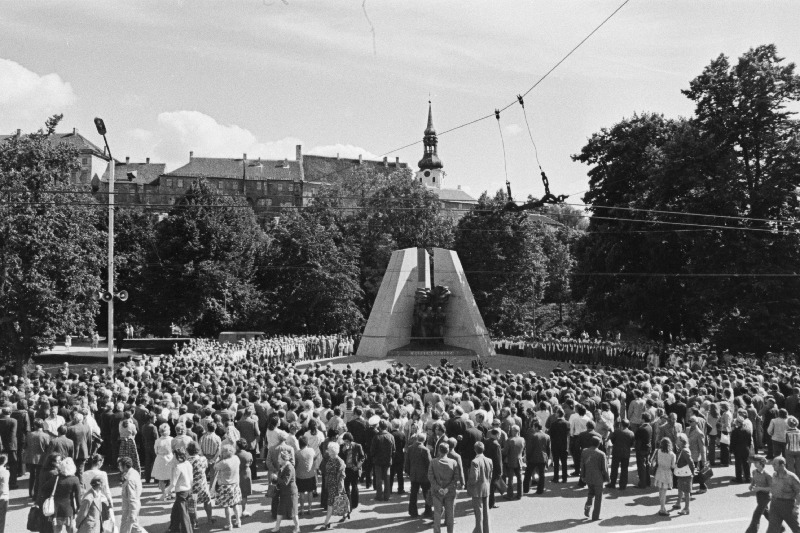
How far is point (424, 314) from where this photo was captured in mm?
35969

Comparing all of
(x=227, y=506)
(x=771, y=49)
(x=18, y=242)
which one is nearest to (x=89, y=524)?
(x=227, y=506)

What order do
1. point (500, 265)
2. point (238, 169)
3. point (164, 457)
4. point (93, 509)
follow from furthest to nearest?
point (238, 169) → point (500, 265) → point (164, 457) → point (93, 509)

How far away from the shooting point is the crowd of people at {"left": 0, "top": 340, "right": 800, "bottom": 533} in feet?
33.2

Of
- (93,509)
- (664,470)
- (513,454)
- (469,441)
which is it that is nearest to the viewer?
(93,509)

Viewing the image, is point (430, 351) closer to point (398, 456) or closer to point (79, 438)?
point (398, 456)

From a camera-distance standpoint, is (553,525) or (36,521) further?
(553,525)

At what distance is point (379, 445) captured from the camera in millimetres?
12195

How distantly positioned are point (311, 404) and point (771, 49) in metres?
27.9

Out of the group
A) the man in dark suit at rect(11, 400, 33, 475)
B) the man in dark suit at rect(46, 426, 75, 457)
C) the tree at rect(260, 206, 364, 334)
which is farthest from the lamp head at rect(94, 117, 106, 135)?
the tree at rect(260, 206, 364, 334)

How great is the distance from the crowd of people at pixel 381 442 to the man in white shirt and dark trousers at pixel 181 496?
19 millimetres

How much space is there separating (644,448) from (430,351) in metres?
22.5

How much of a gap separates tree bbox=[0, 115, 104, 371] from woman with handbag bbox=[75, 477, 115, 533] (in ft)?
74.0

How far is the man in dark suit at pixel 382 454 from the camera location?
1221 centimetres

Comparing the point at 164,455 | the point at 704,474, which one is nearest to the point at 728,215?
the point at 704,474
